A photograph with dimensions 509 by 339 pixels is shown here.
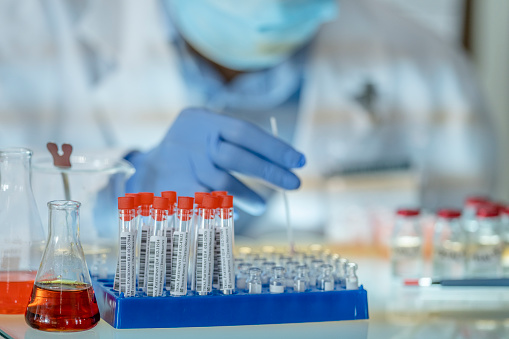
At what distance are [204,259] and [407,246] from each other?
2.06 feet

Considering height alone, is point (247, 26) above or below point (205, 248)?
above

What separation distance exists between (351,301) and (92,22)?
153 cm

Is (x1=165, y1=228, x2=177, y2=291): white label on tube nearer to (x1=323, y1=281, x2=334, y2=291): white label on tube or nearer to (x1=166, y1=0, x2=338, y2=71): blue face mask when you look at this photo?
(x1=323, y1=281, x2=334, y2=291): white label on tube

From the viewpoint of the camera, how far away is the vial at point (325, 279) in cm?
113

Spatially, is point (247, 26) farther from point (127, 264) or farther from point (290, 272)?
point (127, 264)

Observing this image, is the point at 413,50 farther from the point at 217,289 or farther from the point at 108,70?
the point at 217,289

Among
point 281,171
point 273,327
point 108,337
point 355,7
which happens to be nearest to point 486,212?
point 281,171

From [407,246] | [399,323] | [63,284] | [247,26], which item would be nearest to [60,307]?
[63,284]

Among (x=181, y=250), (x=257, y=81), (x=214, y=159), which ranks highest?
(x=257, y=81)

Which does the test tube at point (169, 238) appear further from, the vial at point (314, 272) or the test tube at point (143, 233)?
the vial at point (314, 272)

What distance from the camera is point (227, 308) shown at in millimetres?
1071

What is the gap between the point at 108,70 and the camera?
7.72 ft

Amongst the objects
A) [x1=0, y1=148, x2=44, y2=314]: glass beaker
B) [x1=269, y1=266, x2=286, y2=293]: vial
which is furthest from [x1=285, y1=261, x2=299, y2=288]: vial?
[x1=0, y1=148, x2=44, y2=314]: glass beaker

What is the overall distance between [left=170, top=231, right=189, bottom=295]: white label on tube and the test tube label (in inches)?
→ 0.8
